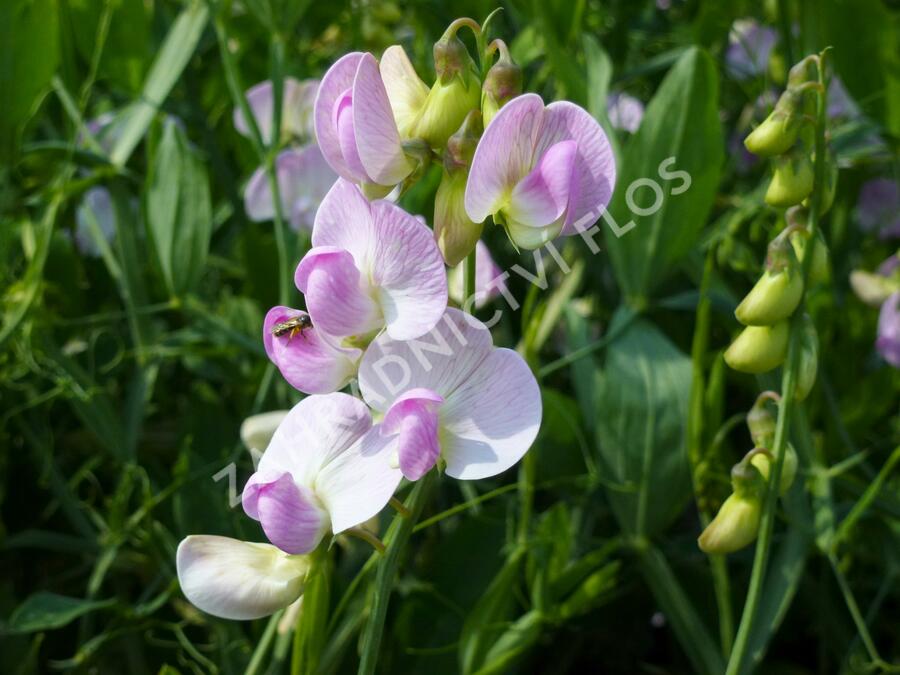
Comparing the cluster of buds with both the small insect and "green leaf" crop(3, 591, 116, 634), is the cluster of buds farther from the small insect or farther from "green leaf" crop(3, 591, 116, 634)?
"green leaf" crop(3, 591, 116, 634)

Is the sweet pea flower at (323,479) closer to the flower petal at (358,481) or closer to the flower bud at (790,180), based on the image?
the flower petal at (358,481)

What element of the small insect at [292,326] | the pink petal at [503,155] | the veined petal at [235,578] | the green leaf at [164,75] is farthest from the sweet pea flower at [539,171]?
the green leaf at [164,75]

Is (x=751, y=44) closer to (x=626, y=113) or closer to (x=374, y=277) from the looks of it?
(x=626, y=113)

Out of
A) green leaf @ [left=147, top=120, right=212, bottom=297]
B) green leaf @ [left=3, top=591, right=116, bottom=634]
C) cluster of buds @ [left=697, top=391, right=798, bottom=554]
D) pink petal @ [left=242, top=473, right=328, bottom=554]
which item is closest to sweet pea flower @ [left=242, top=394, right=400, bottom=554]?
pink petal @ [left=242, top=473, right=328, bottom=554]

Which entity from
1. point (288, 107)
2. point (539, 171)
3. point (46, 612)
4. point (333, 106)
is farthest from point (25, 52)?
point (539, 171)

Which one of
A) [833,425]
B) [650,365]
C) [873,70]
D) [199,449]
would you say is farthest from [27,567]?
[873,70]

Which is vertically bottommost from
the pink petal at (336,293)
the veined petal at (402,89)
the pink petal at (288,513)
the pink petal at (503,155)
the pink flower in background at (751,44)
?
the pink flower in background at (751,44)
